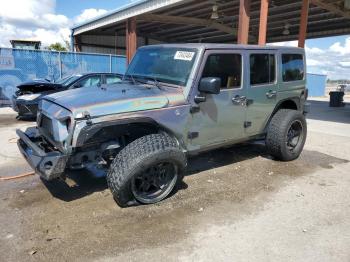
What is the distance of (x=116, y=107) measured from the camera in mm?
3857

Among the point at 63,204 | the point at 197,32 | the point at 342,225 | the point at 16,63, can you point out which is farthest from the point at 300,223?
the point at 197,32

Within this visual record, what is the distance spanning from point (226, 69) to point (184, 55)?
2.27ft

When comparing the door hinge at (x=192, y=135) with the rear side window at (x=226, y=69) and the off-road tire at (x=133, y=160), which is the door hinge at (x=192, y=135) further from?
the rear side window at (x=226, y=69)

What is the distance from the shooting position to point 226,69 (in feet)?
16.1

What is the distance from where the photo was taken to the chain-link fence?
14.5 meters

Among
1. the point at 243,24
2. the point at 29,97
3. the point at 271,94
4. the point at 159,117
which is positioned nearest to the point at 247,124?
the point at 271,94

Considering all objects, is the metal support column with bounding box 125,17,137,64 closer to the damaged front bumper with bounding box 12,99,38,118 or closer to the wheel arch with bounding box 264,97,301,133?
the damaged front bumper with bounding box 12,99,38,118

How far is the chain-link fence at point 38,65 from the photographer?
1449 cm

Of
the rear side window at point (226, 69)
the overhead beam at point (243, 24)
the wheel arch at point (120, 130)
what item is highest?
the overhead beam at point (243, 24)

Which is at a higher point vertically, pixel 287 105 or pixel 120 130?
pixel 287 105

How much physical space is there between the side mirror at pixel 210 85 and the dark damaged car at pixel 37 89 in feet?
18.8

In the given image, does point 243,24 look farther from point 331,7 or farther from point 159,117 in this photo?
point 159,117

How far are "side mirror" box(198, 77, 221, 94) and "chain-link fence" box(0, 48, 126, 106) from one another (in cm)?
1117

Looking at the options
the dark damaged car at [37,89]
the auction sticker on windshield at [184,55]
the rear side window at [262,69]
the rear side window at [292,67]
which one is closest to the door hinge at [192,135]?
the auction sticker on windshield at [184,55]
